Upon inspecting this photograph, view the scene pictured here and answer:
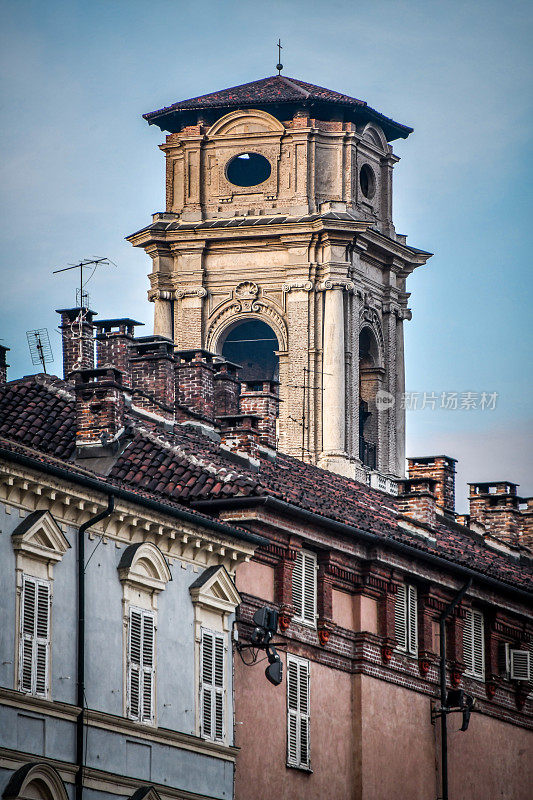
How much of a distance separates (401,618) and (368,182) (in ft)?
120

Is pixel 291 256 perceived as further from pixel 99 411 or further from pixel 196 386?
pixel 99 411

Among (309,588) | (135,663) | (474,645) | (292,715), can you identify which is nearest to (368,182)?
(474,645)

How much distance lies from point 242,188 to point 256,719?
1582 inches

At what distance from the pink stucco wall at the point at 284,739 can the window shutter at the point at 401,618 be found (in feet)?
7.20

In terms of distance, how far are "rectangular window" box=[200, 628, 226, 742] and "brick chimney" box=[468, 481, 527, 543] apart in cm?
2064

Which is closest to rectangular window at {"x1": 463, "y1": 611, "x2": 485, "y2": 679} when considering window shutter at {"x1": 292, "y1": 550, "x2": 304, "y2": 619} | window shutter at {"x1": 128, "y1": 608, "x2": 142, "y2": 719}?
window shutter at {"x1": 292, "y1": 550, "x2": 304, "y2": 619}

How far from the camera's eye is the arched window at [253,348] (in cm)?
7875

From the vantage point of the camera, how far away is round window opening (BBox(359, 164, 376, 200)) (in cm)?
8019

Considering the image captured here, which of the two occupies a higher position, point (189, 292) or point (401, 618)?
point (189, 292)

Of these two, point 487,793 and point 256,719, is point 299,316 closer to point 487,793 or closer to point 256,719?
point 487,793

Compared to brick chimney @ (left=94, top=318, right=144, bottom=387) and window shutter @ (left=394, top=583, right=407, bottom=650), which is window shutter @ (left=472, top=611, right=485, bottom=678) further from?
brick chimney @ (left=94, top=318, right=144, bottom=387)

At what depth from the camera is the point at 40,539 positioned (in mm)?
34375

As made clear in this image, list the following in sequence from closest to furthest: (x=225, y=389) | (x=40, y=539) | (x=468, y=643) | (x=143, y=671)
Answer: (x=40, y=539), (x=143, y=671), (x=468, y=643), (x=225, y=389)

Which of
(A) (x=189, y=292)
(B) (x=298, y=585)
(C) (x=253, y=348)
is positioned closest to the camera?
(B) (x=298, y=585)
